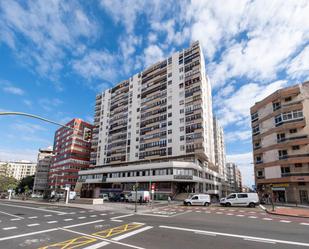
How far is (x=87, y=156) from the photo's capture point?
98312 mm

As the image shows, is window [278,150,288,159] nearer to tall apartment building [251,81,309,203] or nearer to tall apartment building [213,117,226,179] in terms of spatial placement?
tall apartment building [251,81,309,203]

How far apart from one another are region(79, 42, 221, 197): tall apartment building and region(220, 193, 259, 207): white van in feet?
72.3

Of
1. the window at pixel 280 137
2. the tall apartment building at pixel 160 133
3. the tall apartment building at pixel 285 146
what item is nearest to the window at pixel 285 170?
the tall apartment building at pixel 285 146

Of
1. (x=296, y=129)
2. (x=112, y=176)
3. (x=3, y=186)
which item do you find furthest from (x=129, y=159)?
(x=296, y=129)

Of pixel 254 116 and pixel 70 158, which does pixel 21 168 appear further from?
pixel 254 116

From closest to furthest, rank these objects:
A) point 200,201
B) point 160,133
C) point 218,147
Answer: point 200,201
point 160,133
point 218,147

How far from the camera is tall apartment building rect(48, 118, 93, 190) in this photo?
90.2 meters

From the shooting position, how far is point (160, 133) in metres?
66.4

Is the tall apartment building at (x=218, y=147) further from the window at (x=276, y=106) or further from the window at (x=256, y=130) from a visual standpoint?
the window at (x=276, y=106)

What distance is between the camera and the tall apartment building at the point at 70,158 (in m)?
90.2

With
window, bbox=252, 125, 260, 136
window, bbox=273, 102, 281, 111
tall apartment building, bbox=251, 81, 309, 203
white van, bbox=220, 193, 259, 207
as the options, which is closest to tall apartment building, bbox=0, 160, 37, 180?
window, bbox=252, 125, 260, 136

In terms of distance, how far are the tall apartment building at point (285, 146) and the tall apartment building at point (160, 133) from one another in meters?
15.5

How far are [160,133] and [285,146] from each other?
3431cm

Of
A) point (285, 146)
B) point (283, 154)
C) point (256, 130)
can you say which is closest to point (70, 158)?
point (256, 130)
